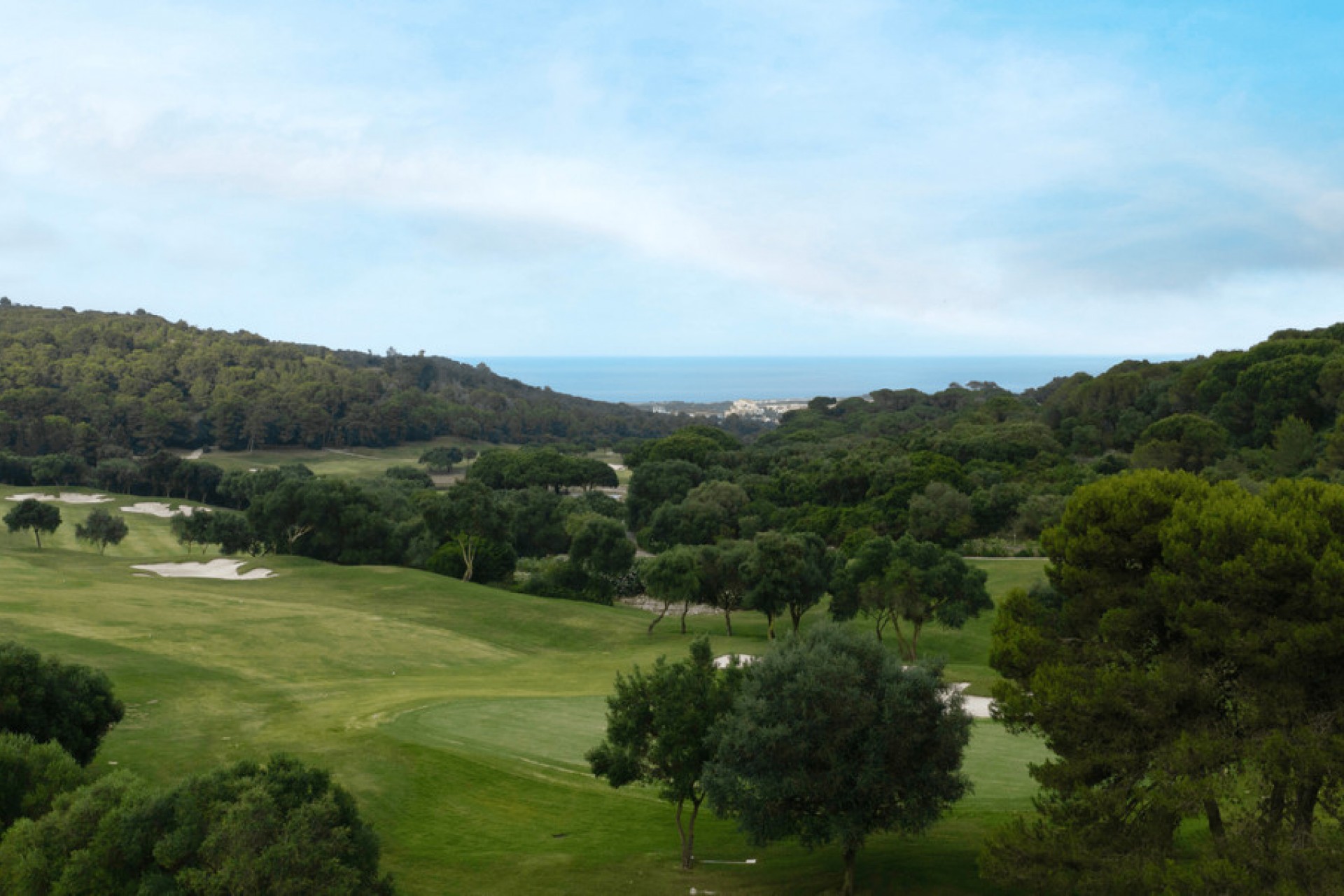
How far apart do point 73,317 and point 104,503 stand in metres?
124

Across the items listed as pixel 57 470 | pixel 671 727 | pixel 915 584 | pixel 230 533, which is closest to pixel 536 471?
pixel 230 533

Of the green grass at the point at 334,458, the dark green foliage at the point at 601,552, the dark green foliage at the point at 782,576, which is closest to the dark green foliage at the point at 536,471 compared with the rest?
the green grass at the point at 334,458

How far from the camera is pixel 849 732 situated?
50.6 ft

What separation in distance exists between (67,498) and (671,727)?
8746cm

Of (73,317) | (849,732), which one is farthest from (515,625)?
(73,317)

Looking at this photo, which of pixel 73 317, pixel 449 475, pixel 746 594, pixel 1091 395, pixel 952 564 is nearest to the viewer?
pixel 952 564

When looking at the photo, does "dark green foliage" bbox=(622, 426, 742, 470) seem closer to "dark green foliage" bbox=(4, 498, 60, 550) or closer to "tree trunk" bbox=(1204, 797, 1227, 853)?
"dark green foliage" bbox=(4, 498, 60, 550)

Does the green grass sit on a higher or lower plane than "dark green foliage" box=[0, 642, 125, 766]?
lower

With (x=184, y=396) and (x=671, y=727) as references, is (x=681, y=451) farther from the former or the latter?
(x=671, y=727)

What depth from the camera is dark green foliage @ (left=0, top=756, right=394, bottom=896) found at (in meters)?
12.3

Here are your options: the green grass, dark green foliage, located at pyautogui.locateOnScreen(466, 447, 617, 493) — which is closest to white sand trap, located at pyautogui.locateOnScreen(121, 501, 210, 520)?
the green grass

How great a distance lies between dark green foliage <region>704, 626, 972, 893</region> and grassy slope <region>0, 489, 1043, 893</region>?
187cm

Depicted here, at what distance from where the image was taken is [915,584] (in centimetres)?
4216

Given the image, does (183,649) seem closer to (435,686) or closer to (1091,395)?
(435,686)
